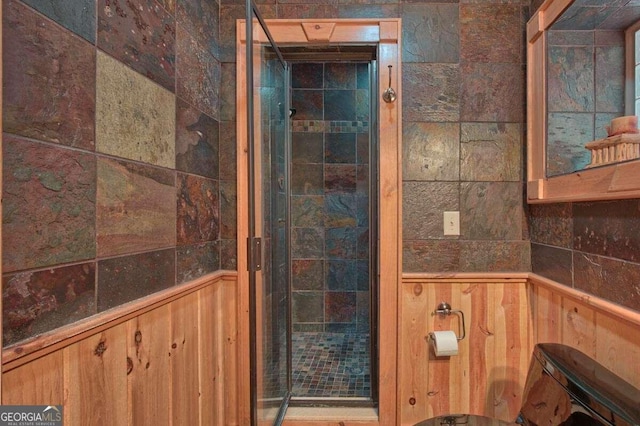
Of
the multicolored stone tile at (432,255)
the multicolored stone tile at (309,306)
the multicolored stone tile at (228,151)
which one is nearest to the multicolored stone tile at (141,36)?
the multicolored stone tile at (228,151)

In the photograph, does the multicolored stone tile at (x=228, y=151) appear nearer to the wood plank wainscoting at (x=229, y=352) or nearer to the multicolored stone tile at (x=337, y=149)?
the wood plank wainscoting at (x=229, y=352)

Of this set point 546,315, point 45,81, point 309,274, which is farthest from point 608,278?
point 309,274

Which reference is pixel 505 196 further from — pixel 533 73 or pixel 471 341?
pixel 471 341

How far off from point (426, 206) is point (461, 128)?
404 mm

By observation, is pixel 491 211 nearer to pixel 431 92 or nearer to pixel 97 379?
pixel 431 92

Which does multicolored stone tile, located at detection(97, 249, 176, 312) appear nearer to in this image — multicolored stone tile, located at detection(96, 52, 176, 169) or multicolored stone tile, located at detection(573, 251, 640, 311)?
multicolored stone tile, located at detection(96, 52, 176, 169)

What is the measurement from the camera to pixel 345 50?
1574mm

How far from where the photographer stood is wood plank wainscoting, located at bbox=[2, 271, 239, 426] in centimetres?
67

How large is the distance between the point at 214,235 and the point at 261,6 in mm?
1124

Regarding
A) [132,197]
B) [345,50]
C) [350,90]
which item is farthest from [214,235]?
[350,90]

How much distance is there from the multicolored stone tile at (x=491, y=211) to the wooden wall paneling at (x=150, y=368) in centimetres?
132

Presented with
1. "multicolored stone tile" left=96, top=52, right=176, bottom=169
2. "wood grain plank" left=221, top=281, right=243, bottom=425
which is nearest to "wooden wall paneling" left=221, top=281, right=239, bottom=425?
"wood grain plank" left=221, top=281, right=243, bottom=425

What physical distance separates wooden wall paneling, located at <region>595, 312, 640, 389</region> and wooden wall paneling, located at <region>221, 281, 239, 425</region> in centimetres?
145

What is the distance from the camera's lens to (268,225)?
1.48 m
